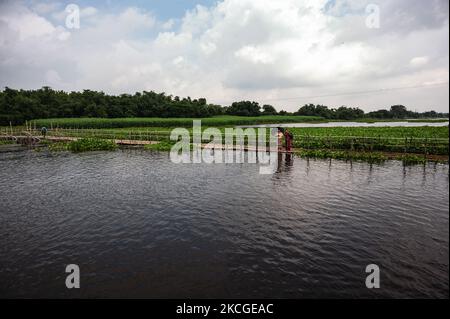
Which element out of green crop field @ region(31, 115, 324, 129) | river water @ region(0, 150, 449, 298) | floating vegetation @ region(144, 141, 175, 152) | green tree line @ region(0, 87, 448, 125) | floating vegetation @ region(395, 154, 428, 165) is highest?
green tree line @ region(0, 87, 448, 125)

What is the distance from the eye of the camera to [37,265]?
891cm

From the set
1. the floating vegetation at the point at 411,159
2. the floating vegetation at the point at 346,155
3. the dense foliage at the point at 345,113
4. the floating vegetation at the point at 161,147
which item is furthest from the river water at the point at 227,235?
the dense foliage at the point at 345,113

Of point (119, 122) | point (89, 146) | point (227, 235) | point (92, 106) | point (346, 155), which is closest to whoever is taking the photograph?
point (227, 235)

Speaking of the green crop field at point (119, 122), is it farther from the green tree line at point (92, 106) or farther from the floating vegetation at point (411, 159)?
the floating vegetation at point (411, 159)

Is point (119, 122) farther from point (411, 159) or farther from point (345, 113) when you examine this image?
point (345, 113)

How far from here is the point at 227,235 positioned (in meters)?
10.8

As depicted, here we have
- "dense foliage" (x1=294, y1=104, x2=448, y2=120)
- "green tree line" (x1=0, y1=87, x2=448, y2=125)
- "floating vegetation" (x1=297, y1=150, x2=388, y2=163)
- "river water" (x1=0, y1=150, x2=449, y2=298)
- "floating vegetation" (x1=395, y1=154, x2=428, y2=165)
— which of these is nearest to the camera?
"river water" (x1=0, y1=150, x2=449, y2=298)

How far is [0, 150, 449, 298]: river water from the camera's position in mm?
7953

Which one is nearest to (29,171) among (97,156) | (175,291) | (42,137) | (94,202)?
(97,156)

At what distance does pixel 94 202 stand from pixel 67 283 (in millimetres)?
6968

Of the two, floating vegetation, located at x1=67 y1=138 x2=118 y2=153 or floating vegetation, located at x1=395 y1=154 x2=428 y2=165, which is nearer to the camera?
floating vegetation, located at x1=395 y1=154 x2=428 y2=165

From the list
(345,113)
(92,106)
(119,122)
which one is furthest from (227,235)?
(345,113)

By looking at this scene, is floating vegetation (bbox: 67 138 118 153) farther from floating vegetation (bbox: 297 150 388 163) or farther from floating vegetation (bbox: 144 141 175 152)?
floating vegetation (bbox: 297 150 388 163)

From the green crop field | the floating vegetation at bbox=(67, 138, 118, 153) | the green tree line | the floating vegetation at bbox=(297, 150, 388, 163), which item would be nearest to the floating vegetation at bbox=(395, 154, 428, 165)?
the floating vegetation at bbox=(297, 150, 388, 163)
